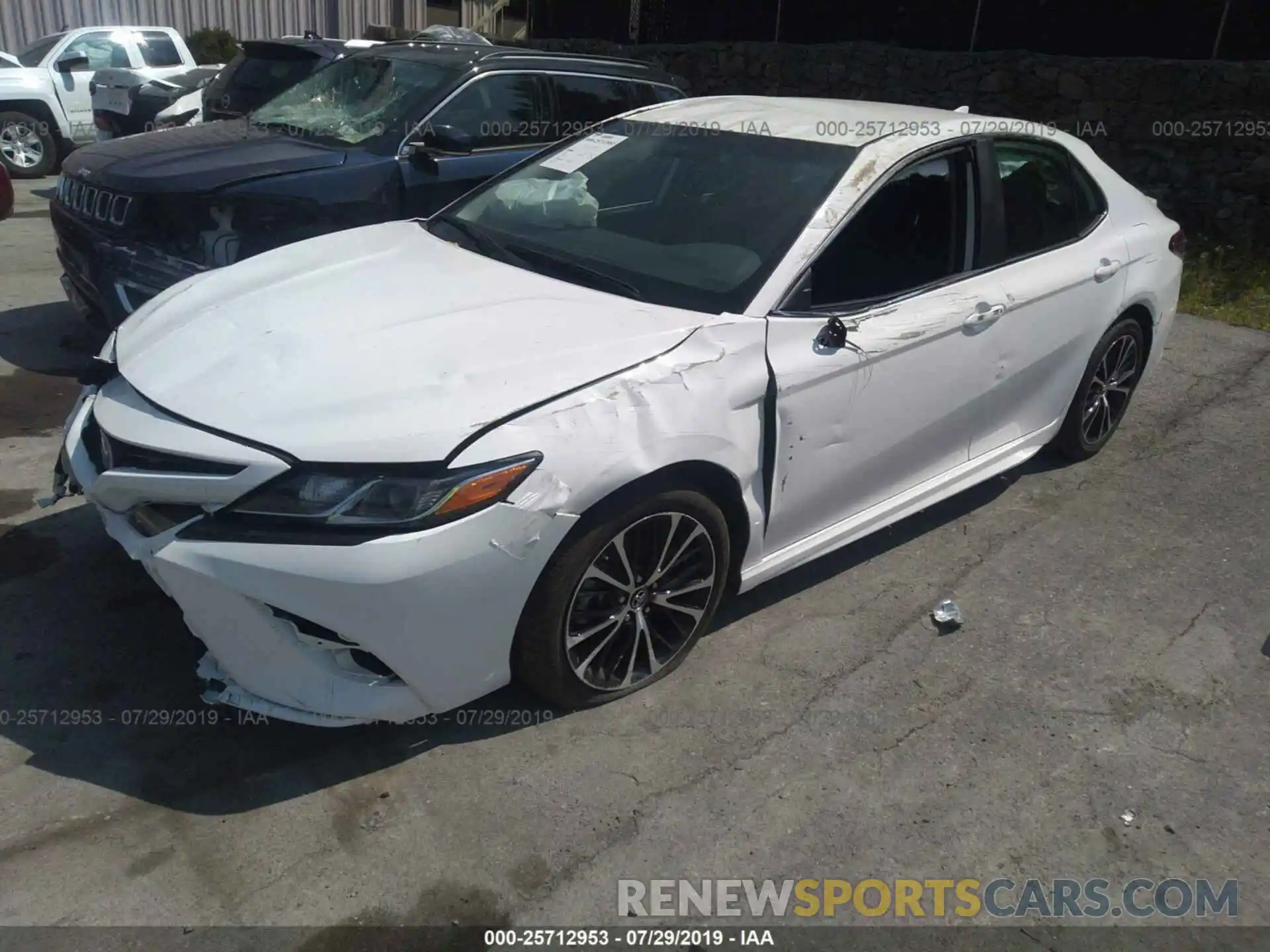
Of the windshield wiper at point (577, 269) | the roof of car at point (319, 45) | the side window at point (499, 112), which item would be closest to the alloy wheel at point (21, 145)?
the roof of car at point (319, 45)

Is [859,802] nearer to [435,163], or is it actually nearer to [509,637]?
[509,637]

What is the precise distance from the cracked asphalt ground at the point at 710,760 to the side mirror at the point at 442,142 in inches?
106

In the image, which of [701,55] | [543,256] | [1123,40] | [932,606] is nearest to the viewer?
[543,256]

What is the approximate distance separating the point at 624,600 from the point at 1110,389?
3.08 metres

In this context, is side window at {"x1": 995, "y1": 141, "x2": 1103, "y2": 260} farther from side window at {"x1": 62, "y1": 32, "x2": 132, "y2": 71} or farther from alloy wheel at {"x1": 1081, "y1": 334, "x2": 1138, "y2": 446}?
side window at {"x1": 62, "y1": 32, "x2": 132, "y2": 71}

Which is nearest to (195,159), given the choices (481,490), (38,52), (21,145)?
(481,490)

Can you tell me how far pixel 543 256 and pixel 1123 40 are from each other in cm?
907

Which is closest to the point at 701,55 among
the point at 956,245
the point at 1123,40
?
the point at 1123,40

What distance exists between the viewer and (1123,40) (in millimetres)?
10336

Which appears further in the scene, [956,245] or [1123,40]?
[1123,40]

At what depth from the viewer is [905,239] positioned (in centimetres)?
376

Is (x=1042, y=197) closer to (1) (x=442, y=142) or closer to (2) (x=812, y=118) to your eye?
(2) (x=812, y=118)

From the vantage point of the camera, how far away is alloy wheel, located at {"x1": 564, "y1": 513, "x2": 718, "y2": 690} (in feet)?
9.88

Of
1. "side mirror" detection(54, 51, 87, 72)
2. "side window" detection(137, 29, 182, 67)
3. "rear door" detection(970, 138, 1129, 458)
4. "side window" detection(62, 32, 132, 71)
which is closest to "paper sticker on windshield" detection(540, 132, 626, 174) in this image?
"rear door" detection(970, 138, 1129, 458)
